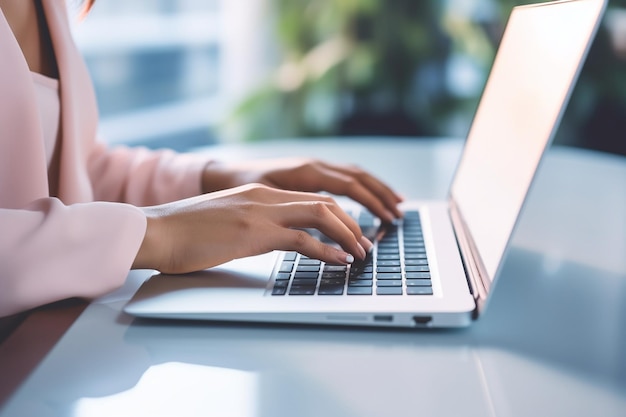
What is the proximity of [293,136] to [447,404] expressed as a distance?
8.34 feet

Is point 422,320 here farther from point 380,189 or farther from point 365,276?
point 380,189

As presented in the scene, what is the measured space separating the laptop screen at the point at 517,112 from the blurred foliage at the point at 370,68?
1.91 meters

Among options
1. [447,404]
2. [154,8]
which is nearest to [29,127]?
[447,404]

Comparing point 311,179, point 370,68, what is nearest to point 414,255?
point 311,179

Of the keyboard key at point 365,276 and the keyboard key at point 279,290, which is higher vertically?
the keyboard key at point 365,276

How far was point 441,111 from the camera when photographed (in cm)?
290

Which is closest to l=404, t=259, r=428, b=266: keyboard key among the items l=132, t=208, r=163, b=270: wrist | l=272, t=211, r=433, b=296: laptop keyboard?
l=272, t=211, r=433, b=296: laptop keyboard

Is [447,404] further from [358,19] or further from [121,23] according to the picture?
[121,23]

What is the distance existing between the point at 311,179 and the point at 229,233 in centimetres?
29

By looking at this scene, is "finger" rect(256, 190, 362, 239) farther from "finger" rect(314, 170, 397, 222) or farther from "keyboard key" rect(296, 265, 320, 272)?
"finger" rect(314, 170, 397, 222)

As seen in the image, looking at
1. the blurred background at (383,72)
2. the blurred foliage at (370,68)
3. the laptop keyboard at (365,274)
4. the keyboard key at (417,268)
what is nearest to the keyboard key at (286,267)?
the laptop keyboard at (365,274)

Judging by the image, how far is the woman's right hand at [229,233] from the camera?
60cm

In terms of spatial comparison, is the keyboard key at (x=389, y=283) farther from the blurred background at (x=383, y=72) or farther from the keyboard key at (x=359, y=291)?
the blurred background at (x=383, y=72)

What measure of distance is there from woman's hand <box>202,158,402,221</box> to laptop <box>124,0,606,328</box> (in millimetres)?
48
